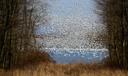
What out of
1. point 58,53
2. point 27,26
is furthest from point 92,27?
point 27,26

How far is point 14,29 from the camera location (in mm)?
8023

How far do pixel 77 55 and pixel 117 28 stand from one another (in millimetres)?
1352

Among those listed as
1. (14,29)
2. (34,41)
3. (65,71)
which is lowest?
(65,71)

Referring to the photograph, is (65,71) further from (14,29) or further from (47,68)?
(14,29)

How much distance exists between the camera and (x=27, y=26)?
8.52 metres

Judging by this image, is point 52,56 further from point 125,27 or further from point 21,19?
point 125,27

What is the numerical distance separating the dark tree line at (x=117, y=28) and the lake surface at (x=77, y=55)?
0.48 m

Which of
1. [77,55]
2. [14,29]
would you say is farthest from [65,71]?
[77,55]

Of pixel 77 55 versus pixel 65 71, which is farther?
pixel 77 55

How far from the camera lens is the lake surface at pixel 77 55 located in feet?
28.7

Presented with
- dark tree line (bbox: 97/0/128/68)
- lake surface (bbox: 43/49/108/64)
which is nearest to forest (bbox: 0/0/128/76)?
dark tree line (bbox: 97/0/128/68)

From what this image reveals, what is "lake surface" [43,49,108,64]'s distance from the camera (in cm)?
876

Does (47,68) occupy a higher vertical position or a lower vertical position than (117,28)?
lower

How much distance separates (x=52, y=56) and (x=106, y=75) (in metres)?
2.04
